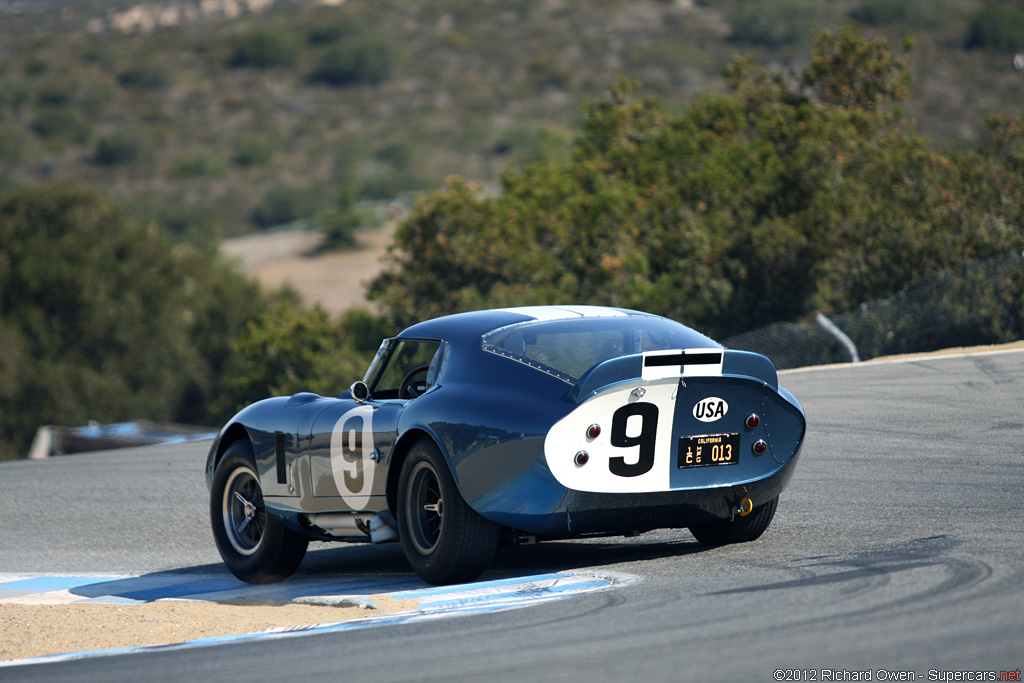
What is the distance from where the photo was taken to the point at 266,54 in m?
128

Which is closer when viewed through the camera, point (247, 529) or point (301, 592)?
point (301, 592)

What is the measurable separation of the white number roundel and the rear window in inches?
36.0

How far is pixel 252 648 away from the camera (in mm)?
5449

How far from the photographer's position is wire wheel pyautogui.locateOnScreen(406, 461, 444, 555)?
6871 millimetres

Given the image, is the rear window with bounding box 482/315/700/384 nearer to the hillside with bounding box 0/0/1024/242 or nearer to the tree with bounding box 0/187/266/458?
the tree with bounding box 0/187/266/458

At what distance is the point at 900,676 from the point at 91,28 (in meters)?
166

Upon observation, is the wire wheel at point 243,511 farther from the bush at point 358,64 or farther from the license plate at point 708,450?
the bush at point 358,64

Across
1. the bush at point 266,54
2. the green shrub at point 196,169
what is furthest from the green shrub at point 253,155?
the bush at point 266,54

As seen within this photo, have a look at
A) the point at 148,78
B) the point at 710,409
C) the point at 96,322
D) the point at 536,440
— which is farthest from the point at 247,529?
the point at 148,78

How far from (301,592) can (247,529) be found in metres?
1.03

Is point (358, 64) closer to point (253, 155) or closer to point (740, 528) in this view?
point (253, 155)

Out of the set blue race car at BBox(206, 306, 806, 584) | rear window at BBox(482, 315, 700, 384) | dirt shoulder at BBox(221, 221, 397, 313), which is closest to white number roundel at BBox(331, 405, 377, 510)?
blue race car at BBox(206, 306, 806, 584)

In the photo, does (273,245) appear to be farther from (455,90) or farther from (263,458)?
(263,458)

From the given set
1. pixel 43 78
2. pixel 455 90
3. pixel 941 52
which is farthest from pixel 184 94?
pixel 941 52
